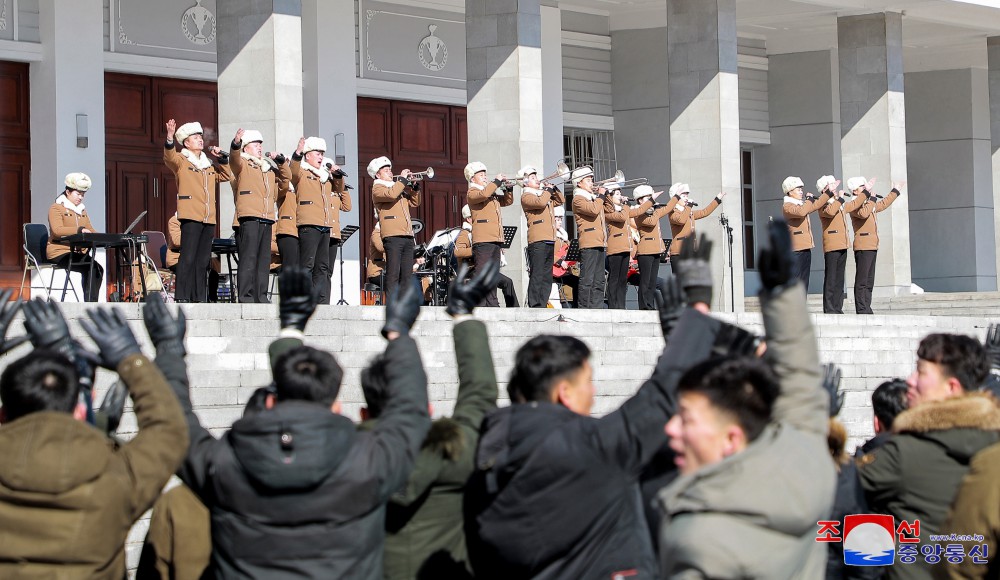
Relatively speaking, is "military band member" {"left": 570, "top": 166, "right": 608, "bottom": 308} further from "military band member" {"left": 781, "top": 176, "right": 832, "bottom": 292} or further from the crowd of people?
the crowd of people

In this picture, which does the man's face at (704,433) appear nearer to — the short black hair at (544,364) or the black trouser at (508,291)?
the short black hair at (544,364)

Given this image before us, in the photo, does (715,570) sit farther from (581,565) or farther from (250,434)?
(250,434)

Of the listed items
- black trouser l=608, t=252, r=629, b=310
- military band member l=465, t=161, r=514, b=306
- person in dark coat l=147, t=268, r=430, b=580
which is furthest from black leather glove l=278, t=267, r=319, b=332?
black trouser l=608, t=252, r=629, b=310

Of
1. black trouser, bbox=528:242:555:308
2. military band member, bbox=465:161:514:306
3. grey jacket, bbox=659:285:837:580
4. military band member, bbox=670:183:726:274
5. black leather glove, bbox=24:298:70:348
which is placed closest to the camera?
grey jacket, bbox=659:285:837:580

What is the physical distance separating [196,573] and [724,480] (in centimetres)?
170

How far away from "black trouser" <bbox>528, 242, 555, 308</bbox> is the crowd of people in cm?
971

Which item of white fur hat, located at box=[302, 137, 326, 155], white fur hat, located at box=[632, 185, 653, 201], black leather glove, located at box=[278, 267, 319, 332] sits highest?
white fur hat, located at box=[302, 137, 326, 155]

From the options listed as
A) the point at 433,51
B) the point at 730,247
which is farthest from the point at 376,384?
the point at 433,51

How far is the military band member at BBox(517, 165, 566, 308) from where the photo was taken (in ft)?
43.8

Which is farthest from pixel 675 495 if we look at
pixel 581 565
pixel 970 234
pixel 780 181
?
pixel 970 234

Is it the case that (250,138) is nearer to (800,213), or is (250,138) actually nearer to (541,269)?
(541,269)

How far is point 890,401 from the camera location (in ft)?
13.8

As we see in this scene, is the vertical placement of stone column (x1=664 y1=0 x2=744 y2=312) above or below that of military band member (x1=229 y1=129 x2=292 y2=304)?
above

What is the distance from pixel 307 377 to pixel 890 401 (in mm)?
1950
